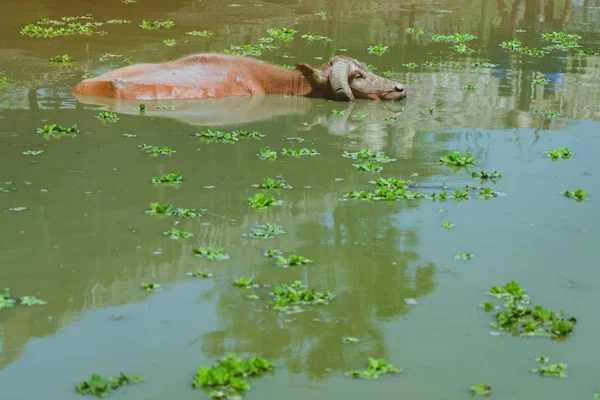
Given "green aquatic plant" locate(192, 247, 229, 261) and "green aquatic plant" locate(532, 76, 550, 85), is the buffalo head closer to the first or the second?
"green aquatic plant" locate(532, 76, 550, 85)

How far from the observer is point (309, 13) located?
21.6 m

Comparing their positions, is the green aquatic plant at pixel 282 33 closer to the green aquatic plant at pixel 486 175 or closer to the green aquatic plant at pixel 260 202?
the green aquatic plant at pixel 486 175

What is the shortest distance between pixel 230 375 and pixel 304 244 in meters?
2.18

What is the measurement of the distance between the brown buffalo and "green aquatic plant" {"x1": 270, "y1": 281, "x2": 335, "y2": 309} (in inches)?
281

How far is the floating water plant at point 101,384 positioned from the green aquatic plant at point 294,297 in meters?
1.22

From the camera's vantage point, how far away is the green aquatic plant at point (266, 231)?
261 inches

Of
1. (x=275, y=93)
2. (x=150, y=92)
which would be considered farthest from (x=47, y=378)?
(x=275, y=93)

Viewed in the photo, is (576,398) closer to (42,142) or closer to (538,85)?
(42,142)

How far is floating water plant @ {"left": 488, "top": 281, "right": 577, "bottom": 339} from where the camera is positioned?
5.08 metres

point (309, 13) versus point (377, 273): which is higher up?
point (309, 13)

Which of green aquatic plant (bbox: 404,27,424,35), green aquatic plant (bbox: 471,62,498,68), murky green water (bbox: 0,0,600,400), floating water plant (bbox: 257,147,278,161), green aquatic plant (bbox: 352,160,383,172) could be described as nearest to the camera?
murky green water (bbox: 0,0,600,400)

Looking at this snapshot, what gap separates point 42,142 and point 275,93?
14.9 ft

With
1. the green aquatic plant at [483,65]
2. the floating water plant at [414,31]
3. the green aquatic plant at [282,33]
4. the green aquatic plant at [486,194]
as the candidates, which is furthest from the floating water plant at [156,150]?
the floating water plant at [414,31]

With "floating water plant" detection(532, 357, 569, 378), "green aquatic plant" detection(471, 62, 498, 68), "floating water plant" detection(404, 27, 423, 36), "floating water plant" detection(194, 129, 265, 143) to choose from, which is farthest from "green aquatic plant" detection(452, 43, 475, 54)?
"floating water plant" detection(532, 357, 569, 378)
